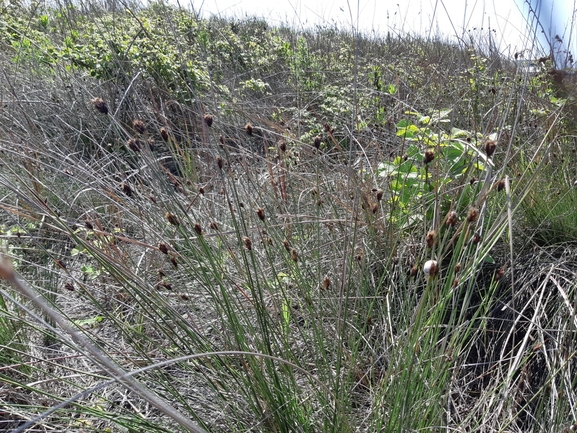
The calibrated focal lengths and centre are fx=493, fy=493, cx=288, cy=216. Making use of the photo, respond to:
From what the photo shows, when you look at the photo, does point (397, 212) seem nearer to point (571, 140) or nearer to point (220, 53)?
point (571, 140)

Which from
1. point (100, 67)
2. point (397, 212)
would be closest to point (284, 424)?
point (397, 212)

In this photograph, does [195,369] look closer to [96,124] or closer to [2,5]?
[96,124]

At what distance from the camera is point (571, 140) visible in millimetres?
2332

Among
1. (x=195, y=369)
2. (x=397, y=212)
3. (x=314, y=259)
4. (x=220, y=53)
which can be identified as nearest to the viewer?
(x=195, y=369)

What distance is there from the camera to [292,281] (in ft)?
5.35

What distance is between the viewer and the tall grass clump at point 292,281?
114cm

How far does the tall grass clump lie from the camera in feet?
3.75

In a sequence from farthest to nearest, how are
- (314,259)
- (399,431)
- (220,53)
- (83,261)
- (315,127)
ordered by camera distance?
(220,53) < (315,127) < (83,261) < (314,259) < (399,431)

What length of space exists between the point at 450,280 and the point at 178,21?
4.09 meters

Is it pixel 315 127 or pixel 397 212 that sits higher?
pixel 315 127

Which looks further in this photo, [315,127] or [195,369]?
[315,127]

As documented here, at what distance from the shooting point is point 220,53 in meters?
4.45

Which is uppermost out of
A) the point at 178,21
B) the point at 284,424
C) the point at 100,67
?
the point at 178,21

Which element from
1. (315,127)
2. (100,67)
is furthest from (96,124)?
(315,127)
